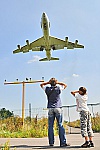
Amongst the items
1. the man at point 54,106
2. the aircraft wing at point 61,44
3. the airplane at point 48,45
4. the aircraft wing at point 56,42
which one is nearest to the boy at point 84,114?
the man at point 54,106

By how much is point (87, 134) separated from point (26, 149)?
1.71 meters

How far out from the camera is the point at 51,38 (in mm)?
32156

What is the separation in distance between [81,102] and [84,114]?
0.34 meters

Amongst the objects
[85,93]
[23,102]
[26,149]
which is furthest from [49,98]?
[23,102]

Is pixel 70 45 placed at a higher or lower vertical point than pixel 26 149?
higher

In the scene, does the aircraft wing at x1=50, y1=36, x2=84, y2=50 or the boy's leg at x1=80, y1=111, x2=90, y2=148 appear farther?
the aircraft wing at x1=50, y1=36, x2=84, y2=50

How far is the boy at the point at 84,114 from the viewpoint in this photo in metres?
6.61

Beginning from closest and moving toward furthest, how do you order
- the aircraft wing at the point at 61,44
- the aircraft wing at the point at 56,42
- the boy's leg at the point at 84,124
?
the boy's leg at the point at 84,124 < the aircraft wing at the point at 61,44 < the aircraft wing at the point at 56,42

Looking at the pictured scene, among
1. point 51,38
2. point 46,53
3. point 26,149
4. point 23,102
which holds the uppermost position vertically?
point 51,38

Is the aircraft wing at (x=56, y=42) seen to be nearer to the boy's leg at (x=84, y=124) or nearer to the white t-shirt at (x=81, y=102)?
the white t-shirt at (x=81, y=102)

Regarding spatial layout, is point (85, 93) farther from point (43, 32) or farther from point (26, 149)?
point (43, 32)

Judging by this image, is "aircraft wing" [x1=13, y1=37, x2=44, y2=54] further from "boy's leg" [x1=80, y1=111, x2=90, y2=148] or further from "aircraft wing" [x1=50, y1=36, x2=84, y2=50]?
"boy's leg" [x1=80, y1=111, x2=90, y2=148]

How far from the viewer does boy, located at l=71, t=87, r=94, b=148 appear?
6605 mm

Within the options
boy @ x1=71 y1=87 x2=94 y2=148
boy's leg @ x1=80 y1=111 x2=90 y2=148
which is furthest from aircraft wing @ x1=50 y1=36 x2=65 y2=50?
boy's leg @ x1=80 y1=111 x2=90 y2=148
